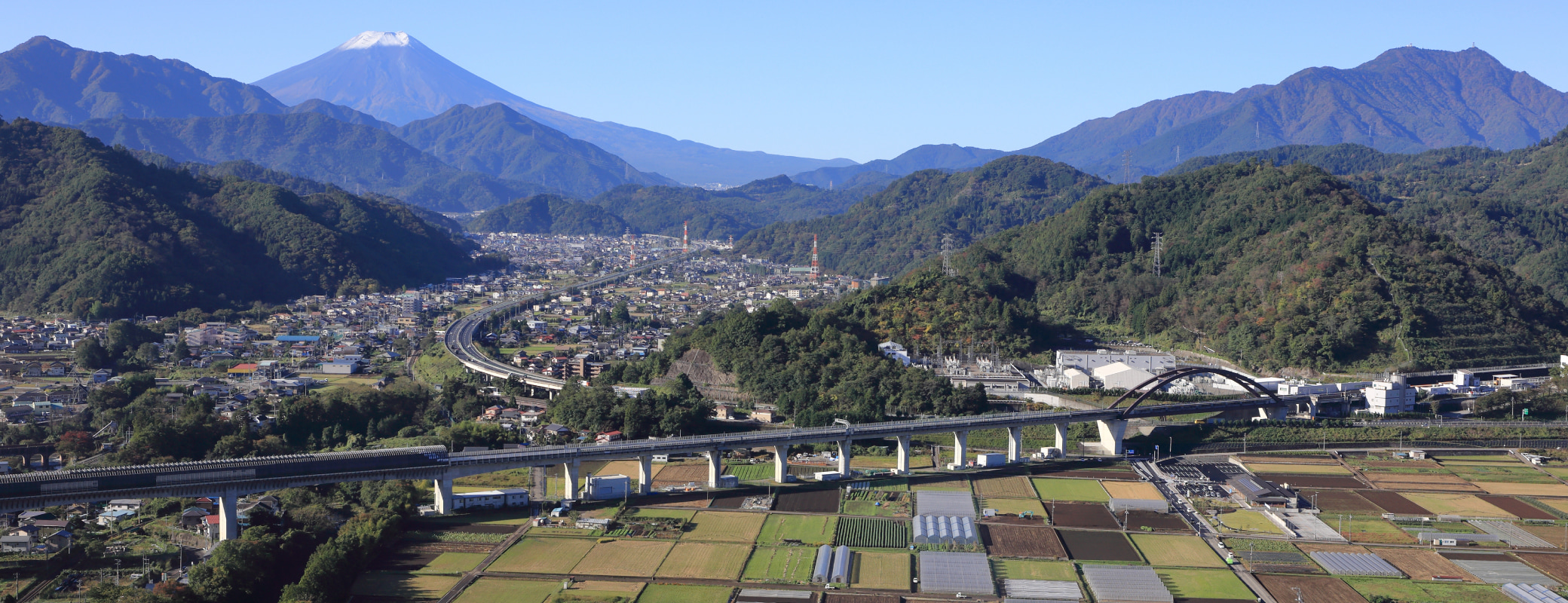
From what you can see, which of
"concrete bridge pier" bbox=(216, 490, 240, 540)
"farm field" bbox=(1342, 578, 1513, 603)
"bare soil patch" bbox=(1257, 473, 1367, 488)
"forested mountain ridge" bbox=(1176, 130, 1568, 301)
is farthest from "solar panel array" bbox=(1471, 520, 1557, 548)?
"forested mountain ridge" bbox=(1176, 130, 1568, 301)

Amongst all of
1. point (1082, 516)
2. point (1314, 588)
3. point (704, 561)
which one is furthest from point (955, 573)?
point (1314, 588)

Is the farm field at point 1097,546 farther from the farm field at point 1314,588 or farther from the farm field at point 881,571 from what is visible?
the farm field at point 881,571

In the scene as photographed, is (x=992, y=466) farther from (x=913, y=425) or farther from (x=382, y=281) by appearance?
(x=382, y=281)

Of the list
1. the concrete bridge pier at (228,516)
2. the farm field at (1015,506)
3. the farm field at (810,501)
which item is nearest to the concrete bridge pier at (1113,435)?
the farm field at (1015,506)

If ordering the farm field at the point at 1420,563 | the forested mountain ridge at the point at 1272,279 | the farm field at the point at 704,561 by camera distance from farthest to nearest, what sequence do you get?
the forested mountain ridge at the point at 1272,279, the farm field at the point at 1420,563, the farm field at the point at 704,561

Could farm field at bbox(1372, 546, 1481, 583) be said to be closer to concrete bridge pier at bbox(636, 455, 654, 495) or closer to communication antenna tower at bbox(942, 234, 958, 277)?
concrete bridge pier at bbox(636, 455, 654, 495)

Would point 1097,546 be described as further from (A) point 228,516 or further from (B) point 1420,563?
(A) point 228,516
